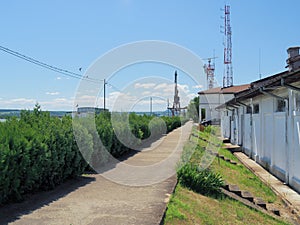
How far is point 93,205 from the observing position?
494 cm

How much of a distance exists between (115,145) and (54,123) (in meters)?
Answer: 3.89

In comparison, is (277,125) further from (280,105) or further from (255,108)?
(255,108)

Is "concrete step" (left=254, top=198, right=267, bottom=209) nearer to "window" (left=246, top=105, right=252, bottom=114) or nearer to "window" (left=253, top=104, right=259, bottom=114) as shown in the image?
"window" (left=253, top=104, right=259, bottom=114)

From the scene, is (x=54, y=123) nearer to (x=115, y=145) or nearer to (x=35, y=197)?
(x=35, y=197)

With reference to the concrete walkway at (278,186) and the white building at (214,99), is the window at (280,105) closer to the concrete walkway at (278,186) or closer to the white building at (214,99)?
the concrete walkway at (278,186)

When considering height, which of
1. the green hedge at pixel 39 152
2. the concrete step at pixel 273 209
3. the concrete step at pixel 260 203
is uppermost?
the green hedge at pixel 39 152

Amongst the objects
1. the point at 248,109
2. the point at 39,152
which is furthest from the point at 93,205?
the point at 248,109

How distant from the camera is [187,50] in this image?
376 inches

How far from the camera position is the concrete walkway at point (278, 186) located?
7.17 metres

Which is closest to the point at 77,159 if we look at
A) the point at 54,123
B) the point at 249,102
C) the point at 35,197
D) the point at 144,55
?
the point at 54,123

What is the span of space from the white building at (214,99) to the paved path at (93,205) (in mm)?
37472

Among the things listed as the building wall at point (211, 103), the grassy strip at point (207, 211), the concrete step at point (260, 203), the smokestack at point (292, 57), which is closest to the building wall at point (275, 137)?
the grassy strip at point (207, 211)

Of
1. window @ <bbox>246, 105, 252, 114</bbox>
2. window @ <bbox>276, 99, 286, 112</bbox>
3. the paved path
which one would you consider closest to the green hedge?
the paved path

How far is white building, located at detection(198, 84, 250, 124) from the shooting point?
140ft
